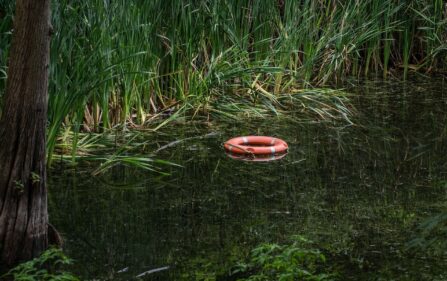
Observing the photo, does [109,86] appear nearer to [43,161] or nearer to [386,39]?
[43,161]

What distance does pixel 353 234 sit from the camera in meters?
4.55

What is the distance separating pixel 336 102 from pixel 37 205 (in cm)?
379

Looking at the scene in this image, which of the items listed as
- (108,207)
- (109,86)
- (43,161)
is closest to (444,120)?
(109,86)

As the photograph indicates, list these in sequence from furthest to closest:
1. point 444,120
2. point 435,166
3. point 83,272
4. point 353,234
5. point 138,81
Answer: point 444,120, point 138,81, point 435,166, point 353,234, point 83,272

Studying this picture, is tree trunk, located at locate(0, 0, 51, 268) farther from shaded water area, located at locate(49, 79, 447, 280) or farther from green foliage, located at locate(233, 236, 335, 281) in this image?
green foliage, located at locate(233, 236, 335, 281)

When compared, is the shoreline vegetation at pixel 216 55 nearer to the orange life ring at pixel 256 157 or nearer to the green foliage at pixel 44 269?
the orange life ring at pixel 256 157

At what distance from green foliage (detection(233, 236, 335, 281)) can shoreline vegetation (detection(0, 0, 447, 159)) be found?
1.78 metres

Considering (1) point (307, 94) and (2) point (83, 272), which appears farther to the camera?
(1) point (307, 94)

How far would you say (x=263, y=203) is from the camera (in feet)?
16.6

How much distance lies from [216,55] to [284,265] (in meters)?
3.91

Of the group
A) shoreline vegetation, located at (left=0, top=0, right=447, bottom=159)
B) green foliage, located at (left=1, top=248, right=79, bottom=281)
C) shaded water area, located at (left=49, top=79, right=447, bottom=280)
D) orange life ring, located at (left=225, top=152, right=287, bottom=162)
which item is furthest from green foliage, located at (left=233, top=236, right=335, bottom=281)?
orange life ring, located at (left=225, top=152, right=287, bottom=162)

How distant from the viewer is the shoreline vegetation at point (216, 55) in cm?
559

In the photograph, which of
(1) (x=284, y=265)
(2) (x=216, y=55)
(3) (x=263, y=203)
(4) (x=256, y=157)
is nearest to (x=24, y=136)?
(1) (x=284, y=265)

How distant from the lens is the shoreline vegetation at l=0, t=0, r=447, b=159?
5.59 m
